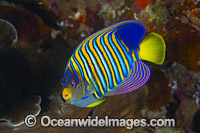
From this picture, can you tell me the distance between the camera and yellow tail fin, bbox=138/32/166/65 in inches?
69.5

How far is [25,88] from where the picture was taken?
3947 mm

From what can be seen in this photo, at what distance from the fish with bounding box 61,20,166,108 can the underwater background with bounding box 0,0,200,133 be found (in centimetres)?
134

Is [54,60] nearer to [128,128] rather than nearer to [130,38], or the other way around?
[128,128]

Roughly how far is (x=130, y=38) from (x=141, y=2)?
214 cm

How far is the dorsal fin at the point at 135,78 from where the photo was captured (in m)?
1.93

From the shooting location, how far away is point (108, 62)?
1.72 metres

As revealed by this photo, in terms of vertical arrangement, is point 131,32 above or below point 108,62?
above

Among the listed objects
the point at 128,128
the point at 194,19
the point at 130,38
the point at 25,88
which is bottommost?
the point at 128,128

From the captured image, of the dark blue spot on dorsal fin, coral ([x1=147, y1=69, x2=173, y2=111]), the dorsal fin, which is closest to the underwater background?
coral ([x1=147, y1=69, x2=173, y2=111])

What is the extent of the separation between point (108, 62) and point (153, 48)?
52 cm

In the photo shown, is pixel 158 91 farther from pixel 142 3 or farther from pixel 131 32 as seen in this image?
pixel 131 32


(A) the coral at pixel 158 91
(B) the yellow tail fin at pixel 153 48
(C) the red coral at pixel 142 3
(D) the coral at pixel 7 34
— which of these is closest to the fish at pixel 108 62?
(B) the yellow tail fin at pixel 153 48

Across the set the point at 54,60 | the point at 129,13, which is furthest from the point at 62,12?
the point at 129,13

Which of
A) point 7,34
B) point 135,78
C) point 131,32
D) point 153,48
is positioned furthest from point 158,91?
point 7,34
